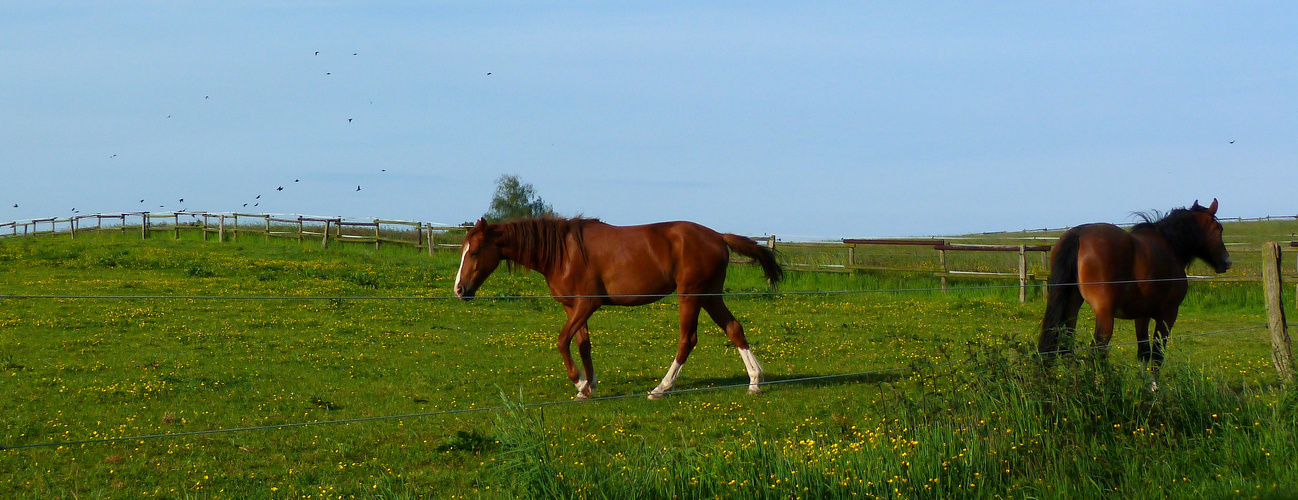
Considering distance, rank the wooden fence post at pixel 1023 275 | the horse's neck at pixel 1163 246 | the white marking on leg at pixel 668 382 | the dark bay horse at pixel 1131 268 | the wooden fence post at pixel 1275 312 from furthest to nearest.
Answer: the wooden fence post at pixel 1023 275 < the white marking on leg at pixel 668 382 < the horse's neck at pixel 1163 246 < the dark bay horse at pixel 1131 268 < the wooden fence post at pixel 1275 312

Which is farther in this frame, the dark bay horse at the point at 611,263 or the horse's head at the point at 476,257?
the horse's head at the point at 476,257

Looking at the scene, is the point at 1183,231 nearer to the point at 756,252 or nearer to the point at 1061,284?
the point at 1061,284

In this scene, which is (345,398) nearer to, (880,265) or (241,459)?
(241,459)

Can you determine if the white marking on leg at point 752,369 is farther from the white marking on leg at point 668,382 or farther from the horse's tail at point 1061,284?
the horse's tail at point 1061,284

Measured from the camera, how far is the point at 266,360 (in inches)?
514

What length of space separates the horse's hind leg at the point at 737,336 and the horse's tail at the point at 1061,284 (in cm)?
276

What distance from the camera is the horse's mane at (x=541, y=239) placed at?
35.4 ft

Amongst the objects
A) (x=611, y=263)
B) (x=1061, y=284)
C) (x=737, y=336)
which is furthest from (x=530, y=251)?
(x=1061, y=284)

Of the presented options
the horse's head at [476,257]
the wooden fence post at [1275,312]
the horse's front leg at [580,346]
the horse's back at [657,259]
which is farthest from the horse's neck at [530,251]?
the wooden fence post at [1275,312]

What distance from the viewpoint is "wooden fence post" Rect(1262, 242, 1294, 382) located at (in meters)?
8.19

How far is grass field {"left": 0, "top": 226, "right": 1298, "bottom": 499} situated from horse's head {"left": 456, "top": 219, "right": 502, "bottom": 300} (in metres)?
1.03

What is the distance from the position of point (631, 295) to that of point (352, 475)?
3.49 m

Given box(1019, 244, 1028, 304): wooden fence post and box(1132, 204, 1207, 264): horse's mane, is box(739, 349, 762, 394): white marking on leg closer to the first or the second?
box(1132, 204, 1207, 264): horse's mane

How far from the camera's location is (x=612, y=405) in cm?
982
